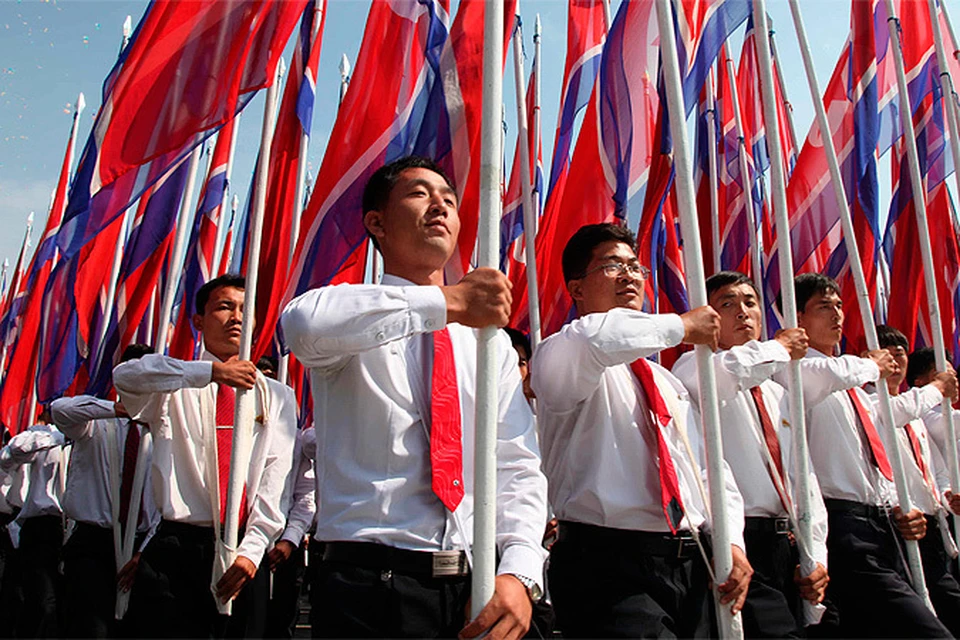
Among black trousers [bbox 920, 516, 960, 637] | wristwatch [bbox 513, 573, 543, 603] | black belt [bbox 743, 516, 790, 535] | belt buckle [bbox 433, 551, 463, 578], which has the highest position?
belt buckle [bbox 433, 551, 463, 578]

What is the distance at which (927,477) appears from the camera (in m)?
5.86

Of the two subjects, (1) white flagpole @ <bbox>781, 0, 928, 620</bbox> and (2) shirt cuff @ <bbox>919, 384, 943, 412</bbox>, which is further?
(2) shirt cuff @ <bbox>919, 384, 943, 412</bbox>

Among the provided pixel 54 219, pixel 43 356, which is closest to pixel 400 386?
pixel 43 356

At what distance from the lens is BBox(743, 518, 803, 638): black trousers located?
138 inches

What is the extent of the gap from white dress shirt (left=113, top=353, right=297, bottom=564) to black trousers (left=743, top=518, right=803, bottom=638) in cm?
233

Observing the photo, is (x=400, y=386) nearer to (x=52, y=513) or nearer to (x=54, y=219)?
(x=52, y=513)

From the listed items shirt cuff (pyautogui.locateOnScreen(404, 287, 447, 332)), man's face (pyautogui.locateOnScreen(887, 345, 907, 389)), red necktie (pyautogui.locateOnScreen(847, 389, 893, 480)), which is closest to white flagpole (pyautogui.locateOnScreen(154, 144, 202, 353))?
shirt cuff (pyautogui.locateOnScreen(404, 287, 447, 332))

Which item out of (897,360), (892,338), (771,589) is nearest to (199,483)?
(771,589)

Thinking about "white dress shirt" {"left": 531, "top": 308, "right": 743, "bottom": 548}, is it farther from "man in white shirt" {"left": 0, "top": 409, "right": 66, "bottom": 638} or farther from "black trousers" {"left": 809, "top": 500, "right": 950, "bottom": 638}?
"man in white shirt" {"left": 0, "top": 409, "right": 66, "bottom": 638}

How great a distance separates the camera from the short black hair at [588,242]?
11.5ft

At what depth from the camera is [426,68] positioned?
15.0 feet

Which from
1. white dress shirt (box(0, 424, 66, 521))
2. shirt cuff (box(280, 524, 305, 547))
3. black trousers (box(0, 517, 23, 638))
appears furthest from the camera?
white dress shirt (box(0, 424, 66, 521))

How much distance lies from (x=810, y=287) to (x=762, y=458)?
1496mm

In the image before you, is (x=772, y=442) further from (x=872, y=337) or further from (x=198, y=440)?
(x=198, y=440)
